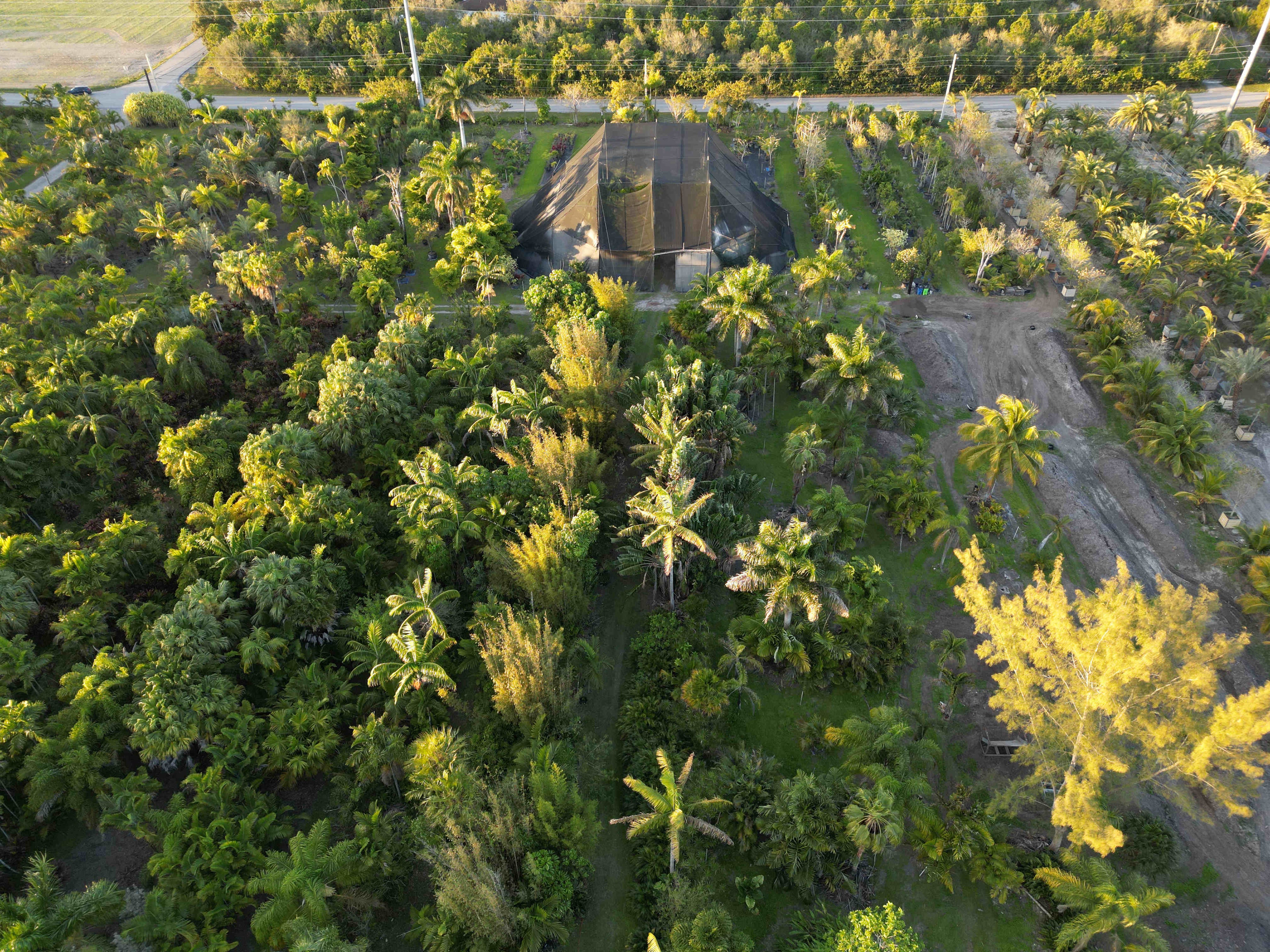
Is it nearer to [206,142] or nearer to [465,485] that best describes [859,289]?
[465,485]

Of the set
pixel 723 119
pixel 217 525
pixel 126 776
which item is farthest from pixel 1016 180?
pixel 126 776

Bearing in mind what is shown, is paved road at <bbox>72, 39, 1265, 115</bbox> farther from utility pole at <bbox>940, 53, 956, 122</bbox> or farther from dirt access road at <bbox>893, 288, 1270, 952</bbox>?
dirt access road at <bbox>893, 288, 1270, 952</bbox>

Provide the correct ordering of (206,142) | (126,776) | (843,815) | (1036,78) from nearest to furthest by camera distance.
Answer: (843,815)
(126,776)
(206,142)
(1036,78)

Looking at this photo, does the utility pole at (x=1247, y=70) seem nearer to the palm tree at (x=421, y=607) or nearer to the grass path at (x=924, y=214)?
the grass path at (x=924, y=214)

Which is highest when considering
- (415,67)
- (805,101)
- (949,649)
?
(415,67)

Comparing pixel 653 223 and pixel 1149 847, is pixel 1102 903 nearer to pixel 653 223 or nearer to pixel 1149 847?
pixel 1149 847

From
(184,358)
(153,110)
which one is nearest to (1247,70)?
(184,358)
